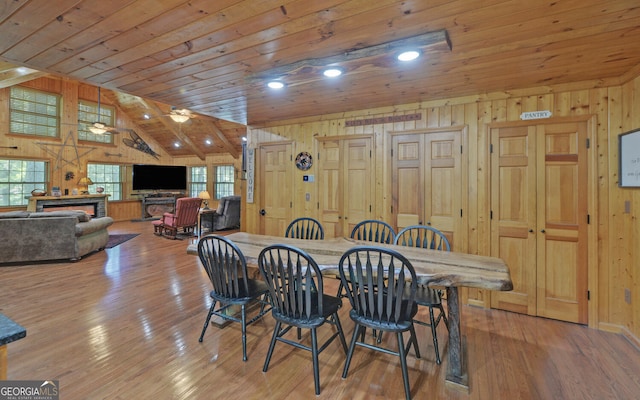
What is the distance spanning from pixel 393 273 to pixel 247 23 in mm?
1827

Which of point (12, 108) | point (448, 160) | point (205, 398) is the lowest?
point (205, 398)

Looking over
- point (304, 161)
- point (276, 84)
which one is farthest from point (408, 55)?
point (304, 161)

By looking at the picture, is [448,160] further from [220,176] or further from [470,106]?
[220,176]

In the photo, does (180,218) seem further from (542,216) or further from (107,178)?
(542,216)

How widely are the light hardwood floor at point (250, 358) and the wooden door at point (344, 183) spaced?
1.40 m

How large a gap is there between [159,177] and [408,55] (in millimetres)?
10508

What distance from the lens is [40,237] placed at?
4727 millimetres

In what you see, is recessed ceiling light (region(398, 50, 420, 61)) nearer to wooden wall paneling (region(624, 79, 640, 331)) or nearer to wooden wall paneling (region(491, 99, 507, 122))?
wooden wall paneling (region(491, 99, 507, 122))

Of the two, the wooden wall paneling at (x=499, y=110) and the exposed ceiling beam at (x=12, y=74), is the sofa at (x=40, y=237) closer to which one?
the exposed ceiling beam at (x=12, y=74)

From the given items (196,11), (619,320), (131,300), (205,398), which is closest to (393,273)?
(205,398)

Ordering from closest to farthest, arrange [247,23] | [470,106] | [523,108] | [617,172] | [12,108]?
[247,23], [617,172], [523,108], [470,106], [12,108]

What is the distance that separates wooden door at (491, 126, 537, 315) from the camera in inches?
121

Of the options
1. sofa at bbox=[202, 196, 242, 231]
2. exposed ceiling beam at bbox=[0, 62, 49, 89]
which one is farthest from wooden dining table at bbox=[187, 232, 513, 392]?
sofa at bbox=[202, 196, 242, 231]

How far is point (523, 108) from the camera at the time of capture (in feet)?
10.0
